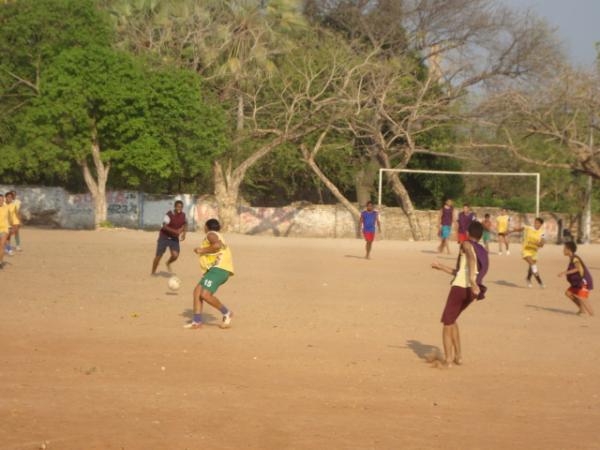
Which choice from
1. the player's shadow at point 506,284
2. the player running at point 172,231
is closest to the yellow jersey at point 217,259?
the player running at point 172,231

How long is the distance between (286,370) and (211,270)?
114 inches

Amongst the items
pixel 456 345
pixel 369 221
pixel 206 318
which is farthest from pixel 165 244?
pixel 456 345

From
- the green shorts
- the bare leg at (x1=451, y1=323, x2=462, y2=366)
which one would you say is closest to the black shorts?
the green shorts

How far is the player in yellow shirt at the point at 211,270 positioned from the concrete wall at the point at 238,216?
30.1 meters

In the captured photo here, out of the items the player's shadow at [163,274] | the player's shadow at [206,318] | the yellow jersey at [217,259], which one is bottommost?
the player's shadow at [163,274]

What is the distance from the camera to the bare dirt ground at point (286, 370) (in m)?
7.18

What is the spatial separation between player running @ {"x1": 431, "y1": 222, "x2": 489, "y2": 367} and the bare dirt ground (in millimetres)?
389

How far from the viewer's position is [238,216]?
43.3 meters

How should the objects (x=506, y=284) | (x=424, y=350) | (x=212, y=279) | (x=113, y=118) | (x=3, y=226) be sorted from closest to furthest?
(x=424, y=350) < (x=212, y=279) < (x=3, y=226) < (x=506, y=284) < (x=113, y=118)

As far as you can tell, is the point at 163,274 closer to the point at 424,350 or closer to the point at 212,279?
the point at 212,279

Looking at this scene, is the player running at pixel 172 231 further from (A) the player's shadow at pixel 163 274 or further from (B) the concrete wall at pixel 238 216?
(B) the concrete wall at pixel 238 216

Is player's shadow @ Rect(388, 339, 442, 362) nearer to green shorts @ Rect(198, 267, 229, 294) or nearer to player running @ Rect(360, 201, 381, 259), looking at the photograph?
green shorts @ Rect(198, 267, 229, 294)

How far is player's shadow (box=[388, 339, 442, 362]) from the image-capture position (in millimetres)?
10352

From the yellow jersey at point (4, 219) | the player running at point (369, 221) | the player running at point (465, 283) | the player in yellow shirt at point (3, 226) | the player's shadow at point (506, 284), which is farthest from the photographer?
the player running at point (369, 221)
